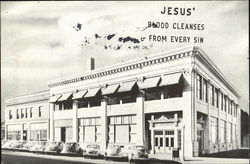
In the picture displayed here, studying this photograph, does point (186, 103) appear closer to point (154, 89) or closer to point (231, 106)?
point (154, 89)

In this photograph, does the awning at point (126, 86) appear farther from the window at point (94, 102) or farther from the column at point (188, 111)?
the column at point (188, 111)

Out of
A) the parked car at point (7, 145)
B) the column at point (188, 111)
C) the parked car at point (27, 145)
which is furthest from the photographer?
the parked car at point (27, 145)

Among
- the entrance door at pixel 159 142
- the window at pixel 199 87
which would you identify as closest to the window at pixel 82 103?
the entrance door at pixel 159 142

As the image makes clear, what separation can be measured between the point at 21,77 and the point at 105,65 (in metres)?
4.27

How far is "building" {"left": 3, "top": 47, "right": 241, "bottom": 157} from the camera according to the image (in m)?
14.5

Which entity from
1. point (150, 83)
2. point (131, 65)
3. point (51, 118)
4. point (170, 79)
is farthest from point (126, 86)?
point (51, 118)

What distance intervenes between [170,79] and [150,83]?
105cm

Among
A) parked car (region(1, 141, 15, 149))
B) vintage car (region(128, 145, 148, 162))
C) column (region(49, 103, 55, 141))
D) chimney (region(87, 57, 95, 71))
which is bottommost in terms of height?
vintage car (region(128, 145, 148, 162))

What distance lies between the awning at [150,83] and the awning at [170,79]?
29cm

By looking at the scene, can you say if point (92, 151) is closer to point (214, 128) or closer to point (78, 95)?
point (78, 95)

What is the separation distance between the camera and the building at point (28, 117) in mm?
13625

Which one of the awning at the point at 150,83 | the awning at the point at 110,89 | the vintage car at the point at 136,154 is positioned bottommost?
the vintage car at the point at 136,154

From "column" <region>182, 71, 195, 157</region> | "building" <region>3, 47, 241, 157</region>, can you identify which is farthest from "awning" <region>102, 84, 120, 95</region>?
"column" <region>182, 71, 195, 157</region>

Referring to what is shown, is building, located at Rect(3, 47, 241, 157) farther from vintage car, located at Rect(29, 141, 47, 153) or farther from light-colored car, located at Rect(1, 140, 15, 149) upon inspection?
light-colored car, located at Rect(1, 140, 15, 149)
